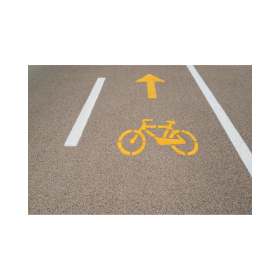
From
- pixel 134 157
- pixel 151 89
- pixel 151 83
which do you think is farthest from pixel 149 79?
pixel 134 157

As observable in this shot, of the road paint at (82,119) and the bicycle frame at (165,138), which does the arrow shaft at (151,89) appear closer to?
the bicycle frame at (165,138)

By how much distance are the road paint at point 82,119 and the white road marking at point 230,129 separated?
2.72 m

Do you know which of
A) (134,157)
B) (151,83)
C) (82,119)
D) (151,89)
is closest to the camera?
(134,157)

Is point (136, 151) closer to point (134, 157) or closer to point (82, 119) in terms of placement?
point (134, 157)

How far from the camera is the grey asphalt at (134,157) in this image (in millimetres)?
2281

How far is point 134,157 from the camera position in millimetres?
2809

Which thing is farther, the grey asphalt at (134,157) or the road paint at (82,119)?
the road paint at (82,119)

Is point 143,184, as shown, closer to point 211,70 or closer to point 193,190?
point 193,190

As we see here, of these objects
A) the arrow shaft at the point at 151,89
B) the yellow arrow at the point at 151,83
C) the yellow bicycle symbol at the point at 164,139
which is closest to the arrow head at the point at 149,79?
the yellow arrow at the point at 151,83

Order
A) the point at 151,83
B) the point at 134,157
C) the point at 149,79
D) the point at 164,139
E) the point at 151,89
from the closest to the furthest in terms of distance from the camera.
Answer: the point at 134,157
the point at 164,139
the point at 151,89
the point at 151,83
the point at 149,79

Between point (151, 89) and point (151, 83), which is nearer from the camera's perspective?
point (151, 89)

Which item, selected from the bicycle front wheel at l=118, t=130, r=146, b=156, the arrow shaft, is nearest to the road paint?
the bicycle front wheel at l=118, t=130, r=146, b=156

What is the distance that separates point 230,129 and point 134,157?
1.94 meters

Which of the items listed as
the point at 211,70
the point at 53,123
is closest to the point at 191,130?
the point at 53,123
